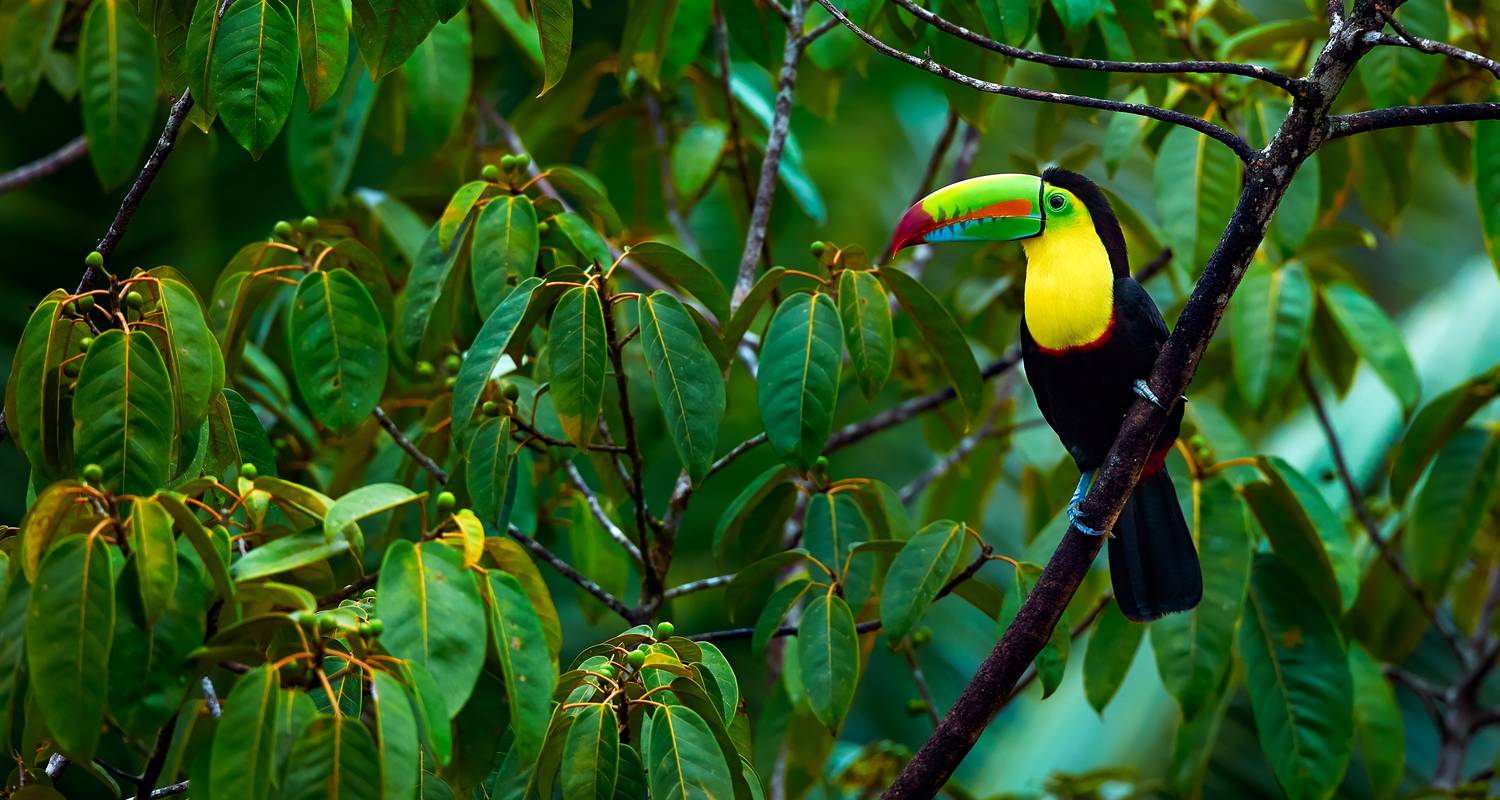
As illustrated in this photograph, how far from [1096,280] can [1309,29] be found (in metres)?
0.87

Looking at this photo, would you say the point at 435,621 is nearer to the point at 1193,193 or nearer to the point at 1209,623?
the point at 1209,623

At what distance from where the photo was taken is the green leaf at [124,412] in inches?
68.3

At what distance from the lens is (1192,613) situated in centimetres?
255

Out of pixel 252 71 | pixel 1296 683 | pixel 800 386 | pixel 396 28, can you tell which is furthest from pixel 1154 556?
pixel 252 71

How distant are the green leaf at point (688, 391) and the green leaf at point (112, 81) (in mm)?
1404

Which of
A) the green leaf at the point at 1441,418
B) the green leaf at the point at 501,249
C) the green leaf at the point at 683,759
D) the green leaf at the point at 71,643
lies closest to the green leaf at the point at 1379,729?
the green leaf at the point at 1441,418

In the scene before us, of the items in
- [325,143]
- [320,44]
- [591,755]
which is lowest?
[591,755]

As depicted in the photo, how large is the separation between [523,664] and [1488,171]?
2.17 m

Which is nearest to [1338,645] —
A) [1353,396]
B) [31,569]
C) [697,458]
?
[697,458]

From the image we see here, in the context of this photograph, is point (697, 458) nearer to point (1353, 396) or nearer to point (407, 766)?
point (407, 766)

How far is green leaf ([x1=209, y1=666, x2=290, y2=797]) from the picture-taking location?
1431 millimetres

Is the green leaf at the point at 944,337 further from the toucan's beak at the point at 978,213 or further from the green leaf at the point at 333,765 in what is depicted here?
the green leaf at the point at 333,765

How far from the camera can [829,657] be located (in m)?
2.17

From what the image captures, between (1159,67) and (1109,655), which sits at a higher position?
(1159,67)
